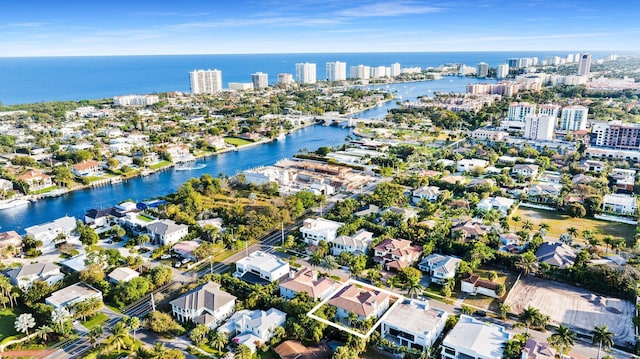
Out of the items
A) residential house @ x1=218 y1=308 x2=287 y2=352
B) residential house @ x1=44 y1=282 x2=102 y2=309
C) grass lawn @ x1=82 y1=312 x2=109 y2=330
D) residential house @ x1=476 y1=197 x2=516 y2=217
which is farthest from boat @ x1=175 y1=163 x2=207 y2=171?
residential house @ x1=218 y1=308 x2=287 y2=352

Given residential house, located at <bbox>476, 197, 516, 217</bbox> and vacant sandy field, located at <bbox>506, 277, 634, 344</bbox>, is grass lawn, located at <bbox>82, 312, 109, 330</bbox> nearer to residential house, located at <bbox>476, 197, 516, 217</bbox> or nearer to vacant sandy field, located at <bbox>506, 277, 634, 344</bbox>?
vacant sandy field, located at <bbox>506, 277, 634, 344</bbox>

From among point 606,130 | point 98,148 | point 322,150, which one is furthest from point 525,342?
point 98,148

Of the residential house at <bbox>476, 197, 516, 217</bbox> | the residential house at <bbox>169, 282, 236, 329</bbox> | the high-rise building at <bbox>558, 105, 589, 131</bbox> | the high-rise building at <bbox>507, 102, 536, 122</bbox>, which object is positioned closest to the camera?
the residential house at <bbox>169, 282, 236, 329</bbox>

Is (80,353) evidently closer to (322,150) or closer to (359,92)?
(322,150)

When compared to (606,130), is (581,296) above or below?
below

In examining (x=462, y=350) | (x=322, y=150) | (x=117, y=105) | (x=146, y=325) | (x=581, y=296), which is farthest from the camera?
(x=117, y=105)

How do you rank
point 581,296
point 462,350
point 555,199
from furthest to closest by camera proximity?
point 555,199 < point 581,296 < point 462,350

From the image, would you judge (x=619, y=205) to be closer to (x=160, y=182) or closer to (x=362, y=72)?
(x=160, y=182)
